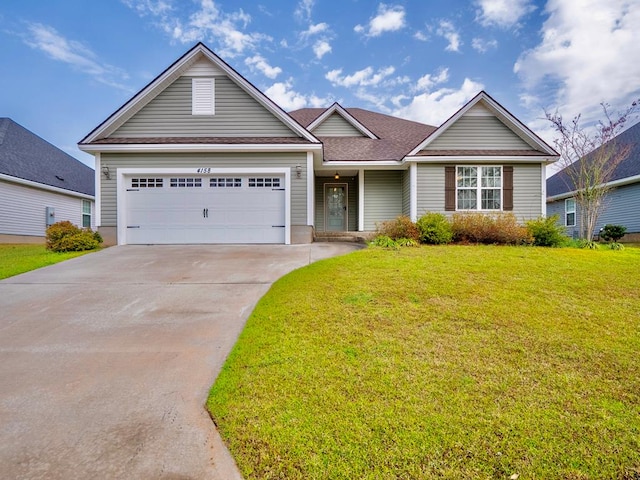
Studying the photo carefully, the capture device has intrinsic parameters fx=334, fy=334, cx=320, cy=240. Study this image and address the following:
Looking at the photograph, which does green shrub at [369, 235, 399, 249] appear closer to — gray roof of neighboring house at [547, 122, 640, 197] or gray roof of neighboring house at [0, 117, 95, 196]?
gray roof of neighboring house at [547, 122, 640, 197]

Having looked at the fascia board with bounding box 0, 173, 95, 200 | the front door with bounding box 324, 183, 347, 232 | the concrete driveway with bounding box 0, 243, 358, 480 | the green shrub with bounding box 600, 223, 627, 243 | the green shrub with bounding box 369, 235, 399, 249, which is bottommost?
the concrete driveway with bounding box 0, 243, 358, 480

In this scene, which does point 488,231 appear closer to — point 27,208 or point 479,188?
point 479,188

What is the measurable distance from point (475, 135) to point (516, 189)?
105 inches

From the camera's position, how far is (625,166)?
642 inches

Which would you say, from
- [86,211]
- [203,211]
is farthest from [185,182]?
[86,211]

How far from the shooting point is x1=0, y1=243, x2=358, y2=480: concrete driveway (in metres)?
2.18

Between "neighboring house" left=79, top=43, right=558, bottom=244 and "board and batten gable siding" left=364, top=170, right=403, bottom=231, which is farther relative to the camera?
"board and batten gable siding" left=364, top=170, right=403, bottom=231

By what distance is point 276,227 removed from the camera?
1163 cm

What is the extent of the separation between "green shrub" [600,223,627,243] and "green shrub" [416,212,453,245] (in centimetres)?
1028

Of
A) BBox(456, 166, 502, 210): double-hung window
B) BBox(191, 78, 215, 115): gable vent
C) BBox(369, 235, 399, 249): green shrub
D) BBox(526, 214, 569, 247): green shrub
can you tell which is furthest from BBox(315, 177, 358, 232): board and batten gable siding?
BBox(526, 214, 569, 247): green shrub

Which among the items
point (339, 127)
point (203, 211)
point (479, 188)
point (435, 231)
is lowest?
point (435, 231)

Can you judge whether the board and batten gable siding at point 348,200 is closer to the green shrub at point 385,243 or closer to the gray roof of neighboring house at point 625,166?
the green shrub at point 385,243

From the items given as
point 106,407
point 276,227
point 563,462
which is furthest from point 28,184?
point 563,462

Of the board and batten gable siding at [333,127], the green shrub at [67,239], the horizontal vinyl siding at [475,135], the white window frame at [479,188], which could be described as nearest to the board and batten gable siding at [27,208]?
the green shrub at [67,239]
